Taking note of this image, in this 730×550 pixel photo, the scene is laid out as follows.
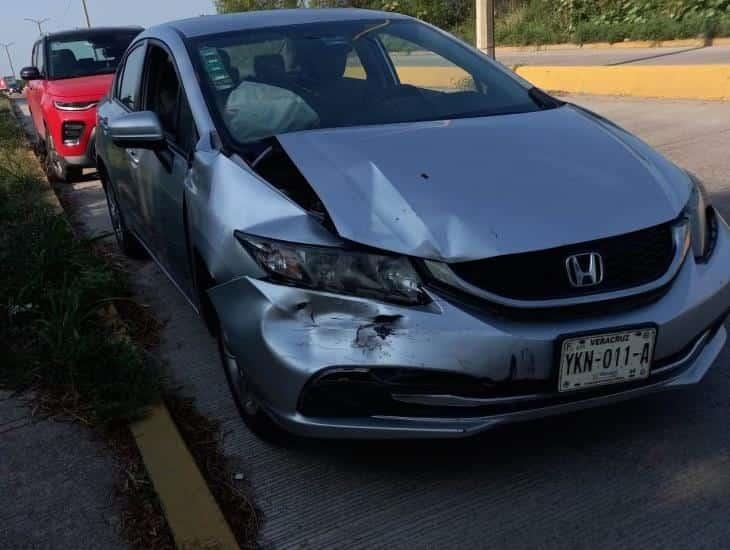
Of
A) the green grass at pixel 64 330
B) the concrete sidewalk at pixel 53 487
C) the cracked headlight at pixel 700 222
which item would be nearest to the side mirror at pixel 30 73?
the green grass at pixel 64 330

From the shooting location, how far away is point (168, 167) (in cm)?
345

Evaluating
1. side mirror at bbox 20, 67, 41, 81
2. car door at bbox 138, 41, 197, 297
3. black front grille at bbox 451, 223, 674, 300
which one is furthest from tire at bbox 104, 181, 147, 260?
side mirror at bbox 20, 67, 41, 81

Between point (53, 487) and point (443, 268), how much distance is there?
5.21 ft

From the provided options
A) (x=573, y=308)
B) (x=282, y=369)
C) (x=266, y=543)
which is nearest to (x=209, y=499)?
(x=266, y=543)

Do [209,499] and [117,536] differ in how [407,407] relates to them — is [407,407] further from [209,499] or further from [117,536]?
[117,536]

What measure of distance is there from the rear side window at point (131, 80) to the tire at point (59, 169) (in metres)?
3.70

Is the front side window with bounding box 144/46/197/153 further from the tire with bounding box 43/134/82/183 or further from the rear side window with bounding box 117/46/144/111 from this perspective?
the tire with bounding box 43/134/82/183

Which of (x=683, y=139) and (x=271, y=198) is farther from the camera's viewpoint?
(x=683, y=139)

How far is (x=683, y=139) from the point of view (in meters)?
7.43

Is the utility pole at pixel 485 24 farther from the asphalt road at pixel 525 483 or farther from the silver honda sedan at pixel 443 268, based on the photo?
the asphalt road at pixel 525 483

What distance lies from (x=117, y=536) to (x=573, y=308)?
1.56 metres

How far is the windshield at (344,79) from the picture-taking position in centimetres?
320

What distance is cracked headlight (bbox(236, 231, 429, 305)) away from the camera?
7.44 ft

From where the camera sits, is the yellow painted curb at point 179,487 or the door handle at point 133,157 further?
the door handle at point 133,157
